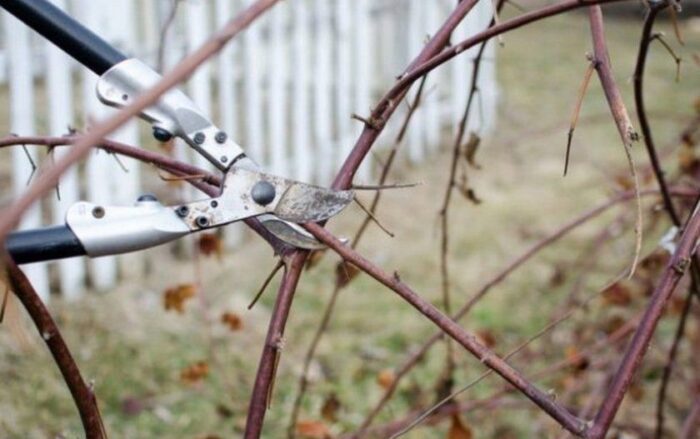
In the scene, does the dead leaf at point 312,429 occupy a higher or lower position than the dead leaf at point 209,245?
lower

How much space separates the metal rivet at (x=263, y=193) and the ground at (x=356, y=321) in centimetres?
94

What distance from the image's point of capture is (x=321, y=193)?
41.0 inches

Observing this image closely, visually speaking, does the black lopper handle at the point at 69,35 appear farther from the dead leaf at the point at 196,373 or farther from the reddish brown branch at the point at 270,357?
the dead leaf at the point at 196,373

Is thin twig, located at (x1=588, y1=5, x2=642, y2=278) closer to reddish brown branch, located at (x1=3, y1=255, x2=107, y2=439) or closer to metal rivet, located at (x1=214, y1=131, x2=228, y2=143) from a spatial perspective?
metal rivet, located at (x1=214, y1=131, x2=228, y2=143)

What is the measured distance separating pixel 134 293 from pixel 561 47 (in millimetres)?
5046

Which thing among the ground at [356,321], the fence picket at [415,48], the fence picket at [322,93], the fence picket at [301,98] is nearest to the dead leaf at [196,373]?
the ground at [356,321]

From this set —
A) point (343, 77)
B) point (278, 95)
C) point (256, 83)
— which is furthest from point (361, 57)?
point (256, 83)

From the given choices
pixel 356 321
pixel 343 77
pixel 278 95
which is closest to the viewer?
pixel 356 321

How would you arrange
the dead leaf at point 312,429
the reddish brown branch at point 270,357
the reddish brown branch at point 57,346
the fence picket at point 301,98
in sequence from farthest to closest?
the fence picket at point 301,98 → the dead leaf at point 312,429 → the reddish brown branch at point 270,357 → the reddish brown branch at point 57,346

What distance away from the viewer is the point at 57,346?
97cm

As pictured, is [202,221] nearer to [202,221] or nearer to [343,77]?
[202,221]

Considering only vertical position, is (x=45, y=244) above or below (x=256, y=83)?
below

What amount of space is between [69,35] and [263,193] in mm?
236

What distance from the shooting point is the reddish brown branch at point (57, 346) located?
2.95ft
